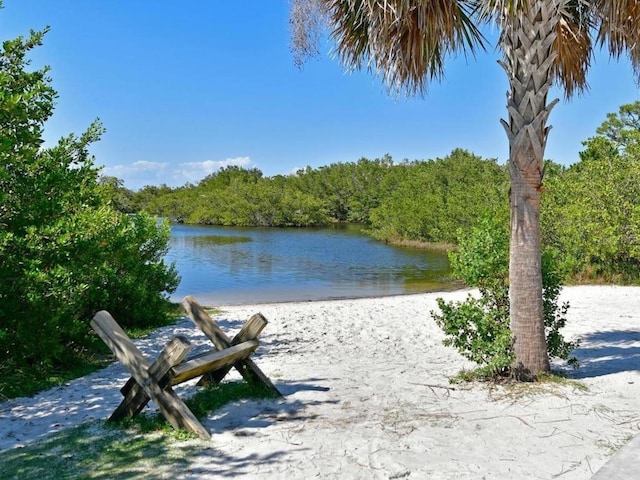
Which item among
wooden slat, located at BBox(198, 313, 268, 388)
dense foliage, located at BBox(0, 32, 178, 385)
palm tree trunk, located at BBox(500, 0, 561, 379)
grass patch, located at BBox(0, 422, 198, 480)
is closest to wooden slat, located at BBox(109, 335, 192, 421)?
grass patch, located at BBox(0, 422, 198, 480)

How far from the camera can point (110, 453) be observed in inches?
160

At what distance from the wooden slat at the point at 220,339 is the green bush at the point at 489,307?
6.49 feet

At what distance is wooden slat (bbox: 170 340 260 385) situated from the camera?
4391 millimetres

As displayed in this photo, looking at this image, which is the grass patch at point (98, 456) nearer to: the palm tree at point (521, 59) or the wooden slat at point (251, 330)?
the wooden slat at point (251, 330)

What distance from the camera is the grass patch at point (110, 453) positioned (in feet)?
12.3

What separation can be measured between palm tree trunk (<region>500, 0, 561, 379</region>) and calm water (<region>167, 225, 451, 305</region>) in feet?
42.4

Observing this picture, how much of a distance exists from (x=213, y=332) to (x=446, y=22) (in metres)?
3.94

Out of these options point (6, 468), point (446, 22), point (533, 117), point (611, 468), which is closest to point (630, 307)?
point (533, 117)

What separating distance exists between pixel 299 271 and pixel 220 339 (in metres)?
21.0

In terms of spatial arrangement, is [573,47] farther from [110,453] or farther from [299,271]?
[299,271]

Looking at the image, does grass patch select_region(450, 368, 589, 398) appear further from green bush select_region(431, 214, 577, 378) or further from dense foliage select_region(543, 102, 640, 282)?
dense foliage select_region(543, 102, 640, 282)

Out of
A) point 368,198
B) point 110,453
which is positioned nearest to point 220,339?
point 110,453

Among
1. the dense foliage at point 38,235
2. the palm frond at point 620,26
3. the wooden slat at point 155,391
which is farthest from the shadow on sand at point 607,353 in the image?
the dense foliage at point 38,235

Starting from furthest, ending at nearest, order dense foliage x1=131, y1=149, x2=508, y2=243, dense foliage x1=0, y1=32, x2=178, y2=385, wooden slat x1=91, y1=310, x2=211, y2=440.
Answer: dense foliage x1=131, y1=149, x2=508, y2=243 < dense foliage x1=0, y1=32, x2=178, y2=385 < wooden slat x1=91, y1=310, x2=211, y2=440
